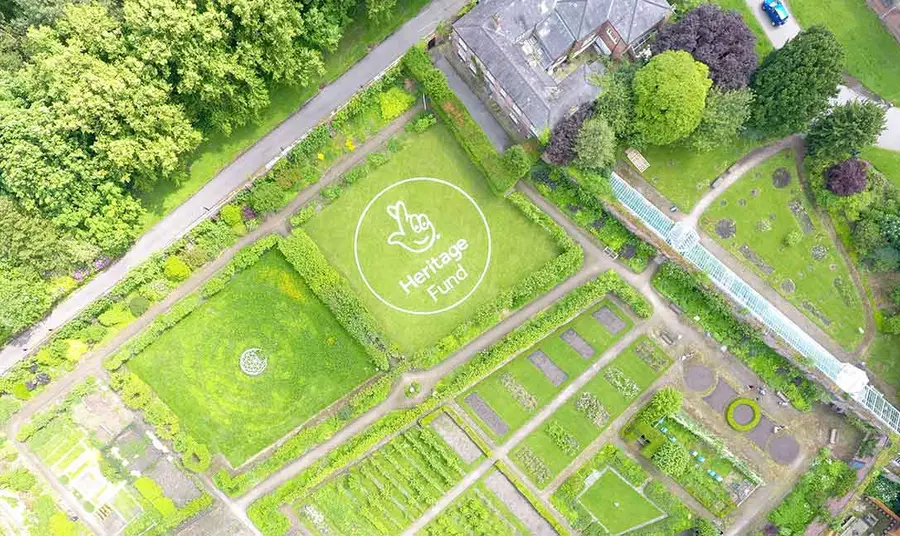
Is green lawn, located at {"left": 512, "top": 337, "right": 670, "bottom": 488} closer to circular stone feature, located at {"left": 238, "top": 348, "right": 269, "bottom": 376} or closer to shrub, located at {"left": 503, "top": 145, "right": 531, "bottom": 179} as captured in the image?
shrub, located at {"left": 503, "top": 145, "right": 531, "bottom": 179}

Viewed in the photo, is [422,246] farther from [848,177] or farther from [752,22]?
[848,177]

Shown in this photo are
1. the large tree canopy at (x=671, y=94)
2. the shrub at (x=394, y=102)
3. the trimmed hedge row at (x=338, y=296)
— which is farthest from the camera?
the shrub at (x=394, y=102)

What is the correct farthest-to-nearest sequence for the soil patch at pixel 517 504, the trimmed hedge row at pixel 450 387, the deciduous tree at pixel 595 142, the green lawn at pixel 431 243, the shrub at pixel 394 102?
the shrub at pixel 394 102 → the green lawn at pixel 431 243 → the soil patch at pixel 517 504 → the trimmed hedge row at pixel 450 387 → the deciduous tree at pixel 595 142

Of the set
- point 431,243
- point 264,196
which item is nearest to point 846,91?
point 431,243

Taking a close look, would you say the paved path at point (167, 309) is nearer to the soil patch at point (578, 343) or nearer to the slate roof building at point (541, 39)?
the slate roof building at point (541, 39)

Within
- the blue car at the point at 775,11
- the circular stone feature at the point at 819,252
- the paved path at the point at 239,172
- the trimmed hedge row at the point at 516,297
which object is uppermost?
the paved path at the point at 239,172

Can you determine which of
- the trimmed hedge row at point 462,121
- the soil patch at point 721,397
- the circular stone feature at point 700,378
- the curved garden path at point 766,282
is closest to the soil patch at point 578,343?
the circular stone feature at point 700,378
